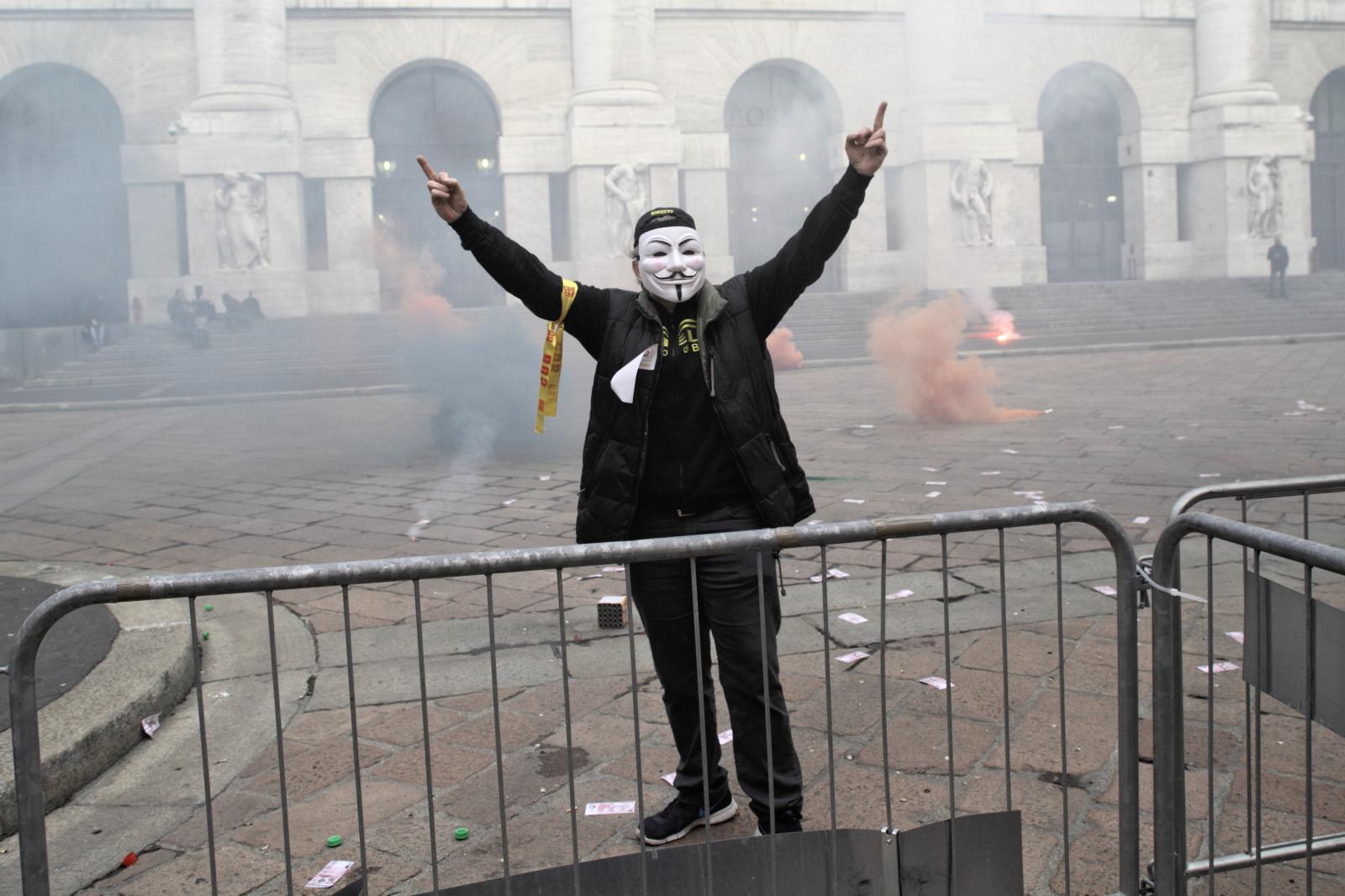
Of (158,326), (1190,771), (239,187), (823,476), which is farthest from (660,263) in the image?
(239,187)

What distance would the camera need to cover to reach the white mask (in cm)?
269

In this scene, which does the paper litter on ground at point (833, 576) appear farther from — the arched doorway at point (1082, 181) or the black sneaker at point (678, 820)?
the arched doorway at point (1082, 181)

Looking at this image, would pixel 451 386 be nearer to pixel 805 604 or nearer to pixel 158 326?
pixel 805 604

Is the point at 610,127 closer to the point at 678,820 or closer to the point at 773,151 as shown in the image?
the point at 773,151

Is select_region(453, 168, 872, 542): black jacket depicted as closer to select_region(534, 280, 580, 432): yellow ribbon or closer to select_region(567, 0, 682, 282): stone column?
select_region(534, 280, 580, 432): yellow ribbon

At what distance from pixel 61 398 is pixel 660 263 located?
1475 cm

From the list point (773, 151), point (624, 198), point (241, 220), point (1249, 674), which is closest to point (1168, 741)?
point (1249, 674)

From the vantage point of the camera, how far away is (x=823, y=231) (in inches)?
108

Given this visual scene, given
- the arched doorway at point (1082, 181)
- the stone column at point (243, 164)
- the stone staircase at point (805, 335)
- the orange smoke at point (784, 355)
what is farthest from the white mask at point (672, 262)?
the arched doorway at point (1082, 181)

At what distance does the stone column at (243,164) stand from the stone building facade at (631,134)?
5 cm

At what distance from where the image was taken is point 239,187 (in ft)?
71.4

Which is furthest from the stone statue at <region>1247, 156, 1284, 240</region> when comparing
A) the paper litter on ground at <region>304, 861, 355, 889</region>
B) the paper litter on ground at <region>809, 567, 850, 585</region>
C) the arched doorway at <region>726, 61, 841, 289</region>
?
the paper litter on ground at <region>304, 861, 355, 889</region>

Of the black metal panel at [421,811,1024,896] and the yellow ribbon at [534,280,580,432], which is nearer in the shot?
the black metal panel at [421,811,1024,896]

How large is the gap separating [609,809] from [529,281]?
1287mm
